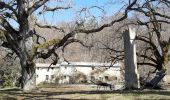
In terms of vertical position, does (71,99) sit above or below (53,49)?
below

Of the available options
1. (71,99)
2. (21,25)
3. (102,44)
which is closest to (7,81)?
(102,44)

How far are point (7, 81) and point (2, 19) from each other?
40908mm

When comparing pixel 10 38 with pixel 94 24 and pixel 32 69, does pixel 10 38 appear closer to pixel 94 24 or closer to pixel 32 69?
pixel 32 69

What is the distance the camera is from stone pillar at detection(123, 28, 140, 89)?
21.5 metres

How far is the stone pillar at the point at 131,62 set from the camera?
70.7 feet

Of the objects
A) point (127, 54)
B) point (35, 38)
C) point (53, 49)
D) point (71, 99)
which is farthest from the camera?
point (35, 38)

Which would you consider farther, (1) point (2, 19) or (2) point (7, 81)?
(2) point (7, 81)

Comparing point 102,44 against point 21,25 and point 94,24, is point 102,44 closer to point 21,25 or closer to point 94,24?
point 94,24

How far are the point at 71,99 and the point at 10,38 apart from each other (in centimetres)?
987

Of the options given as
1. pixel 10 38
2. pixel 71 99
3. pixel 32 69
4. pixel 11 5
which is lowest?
pixel 71 99

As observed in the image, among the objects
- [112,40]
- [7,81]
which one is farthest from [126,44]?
[7,81]

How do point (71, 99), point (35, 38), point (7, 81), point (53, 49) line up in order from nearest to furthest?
point (71, 99), point (53, 49), point (35, 38), point (7, 81)

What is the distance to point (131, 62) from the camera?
21844mm

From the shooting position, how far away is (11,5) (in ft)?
81.6
